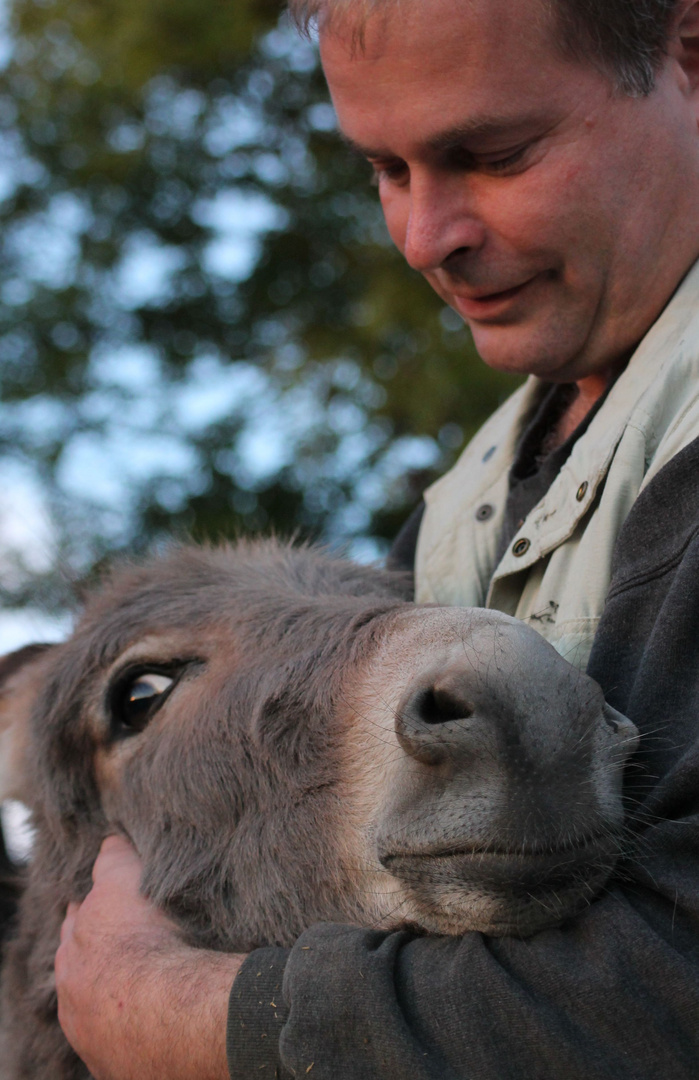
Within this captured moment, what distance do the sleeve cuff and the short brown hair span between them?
1878mm

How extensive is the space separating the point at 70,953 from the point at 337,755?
75 centimetres

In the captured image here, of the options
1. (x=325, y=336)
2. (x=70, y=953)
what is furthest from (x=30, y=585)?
(x=325, y=336)

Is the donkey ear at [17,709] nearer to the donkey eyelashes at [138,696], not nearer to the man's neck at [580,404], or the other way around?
the donkey eyelashes at [138,696]

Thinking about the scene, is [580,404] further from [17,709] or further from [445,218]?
[17,709]

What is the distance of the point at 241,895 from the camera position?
216cm

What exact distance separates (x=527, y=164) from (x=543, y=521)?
791 millimetres

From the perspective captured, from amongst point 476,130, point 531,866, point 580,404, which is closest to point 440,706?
point 531,866

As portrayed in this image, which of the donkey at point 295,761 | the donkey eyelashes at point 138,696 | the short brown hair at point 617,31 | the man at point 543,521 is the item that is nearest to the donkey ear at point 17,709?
the donkey at point 295,761

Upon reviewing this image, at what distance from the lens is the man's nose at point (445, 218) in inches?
92.0

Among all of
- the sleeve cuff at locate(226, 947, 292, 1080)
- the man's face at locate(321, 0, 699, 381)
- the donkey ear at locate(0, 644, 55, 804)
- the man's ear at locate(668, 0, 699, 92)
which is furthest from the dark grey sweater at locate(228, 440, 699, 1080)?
the donkey ear at locate(0, 644, 55, 804)

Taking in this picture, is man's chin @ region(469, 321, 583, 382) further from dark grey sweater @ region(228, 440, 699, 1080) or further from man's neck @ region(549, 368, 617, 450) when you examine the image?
dark grey sweater @ region(228, 440, 699, 1080)

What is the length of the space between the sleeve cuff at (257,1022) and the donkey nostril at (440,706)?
0.45 metres

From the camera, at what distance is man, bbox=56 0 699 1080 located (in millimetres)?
1433

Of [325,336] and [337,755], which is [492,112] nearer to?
[337,755]
